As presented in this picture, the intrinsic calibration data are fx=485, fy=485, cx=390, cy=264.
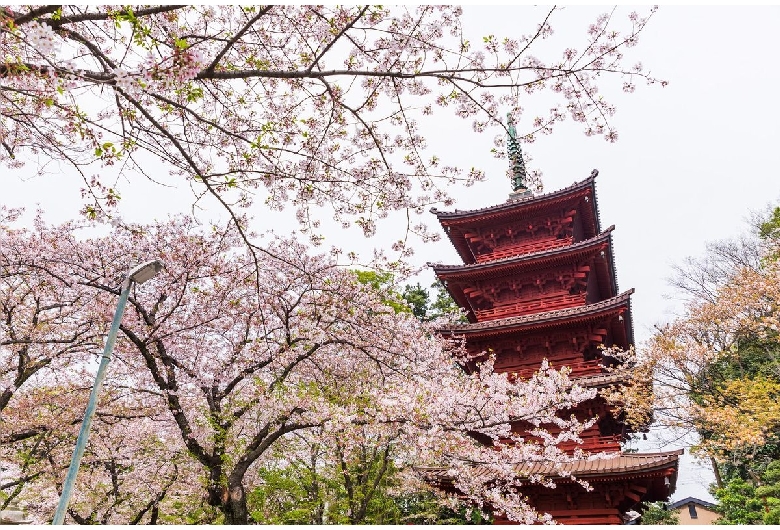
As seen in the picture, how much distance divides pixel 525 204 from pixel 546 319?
397cm

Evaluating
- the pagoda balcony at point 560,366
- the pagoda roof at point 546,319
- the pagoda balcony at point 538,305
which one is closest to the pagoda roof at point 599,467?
the pagoda balcony at point 560,366

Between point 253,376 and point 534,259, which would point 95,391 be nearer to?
point 253,376

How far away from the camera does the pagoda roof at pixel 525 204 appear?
13.7 metres

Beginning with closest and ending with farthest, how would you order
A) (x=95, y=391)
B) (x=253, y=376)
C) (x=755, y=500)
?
(x=95, y=391) → (x=253, y=376) → (x=755, y=500)

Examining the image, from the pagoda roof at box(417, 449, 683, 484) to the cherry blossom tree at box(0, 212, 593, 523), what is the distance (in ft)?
0.93

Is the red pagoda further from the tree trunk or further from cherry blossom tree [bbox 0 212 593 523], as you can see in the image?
the tree trunk

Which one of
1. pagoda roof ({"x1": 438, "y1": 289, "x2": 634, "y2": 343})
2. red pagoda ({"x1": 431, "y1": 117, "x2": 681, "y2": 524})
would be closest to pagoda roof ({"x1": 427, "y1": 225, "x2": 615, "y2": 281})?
red pagoda ({"x1": 431, "y1": 117, "x2": 681, "y2": 524})

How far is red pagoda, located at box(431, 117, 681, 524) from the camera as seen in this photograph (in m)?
10.2

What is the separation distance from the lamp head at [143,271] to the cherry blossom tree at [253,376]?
2.08 metres

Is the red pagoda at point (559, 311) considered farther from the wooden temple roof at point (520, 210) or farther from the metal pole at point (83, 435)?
the metal pole at point (83, 435)

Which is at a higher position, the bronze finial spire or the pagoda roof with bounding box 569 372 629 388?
the bronze finial spire

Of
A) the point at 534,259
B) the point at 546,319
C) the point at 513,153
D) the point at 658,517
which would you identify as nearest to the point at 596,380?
the point at 546,319

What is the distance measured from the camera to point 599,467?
9.76 metres

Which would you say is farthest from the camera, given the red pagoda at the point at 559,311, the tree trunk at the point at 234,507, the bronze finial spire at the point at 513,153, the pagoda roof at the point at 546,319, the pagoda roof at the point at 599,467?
the pagoda roof at the point at 546,319
